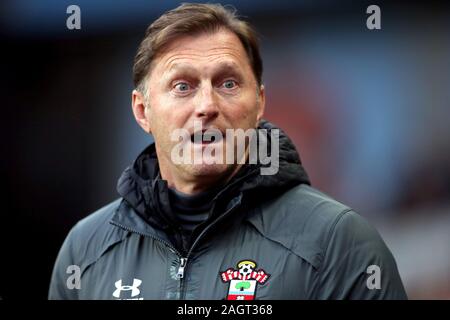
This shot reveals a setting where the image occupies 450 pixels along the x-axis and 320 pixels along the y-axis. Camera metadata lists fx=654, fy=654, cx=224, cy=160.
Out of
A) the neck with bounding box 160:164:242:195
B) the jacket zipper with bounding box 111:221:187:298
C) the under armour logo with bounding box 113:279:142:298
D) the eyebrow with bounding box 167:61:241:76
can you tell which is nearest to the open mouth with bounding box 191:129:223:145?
the neck with bounding box 160:164:242:195

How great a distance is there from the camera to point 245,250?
2338 mm

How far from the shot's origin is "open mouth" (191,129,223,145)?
97.0 inches

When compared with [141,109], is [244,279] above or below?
below

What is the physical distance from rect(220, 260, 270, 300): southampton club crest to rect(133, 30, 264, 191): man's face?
0.41 meters

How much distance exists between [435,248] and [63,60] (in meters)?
3.22

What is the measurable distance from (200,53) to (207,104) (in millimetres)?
243

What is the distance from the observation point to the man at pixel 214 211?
223 cm

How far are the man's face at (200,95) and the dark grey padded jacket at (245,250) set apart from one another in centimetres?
Answer: 13

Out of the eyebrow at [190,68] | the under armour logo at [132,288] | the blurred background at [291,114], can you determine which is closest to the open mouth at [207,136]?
the eyebrow at [190,68]

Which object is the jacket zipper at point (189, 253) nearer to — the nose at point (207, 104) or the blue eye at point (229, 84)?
the nose at point (207, 104)

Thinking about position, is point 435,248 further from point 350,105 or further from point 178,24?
point 178,24

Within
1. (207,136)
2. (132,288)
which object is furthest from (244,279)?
(207,136)

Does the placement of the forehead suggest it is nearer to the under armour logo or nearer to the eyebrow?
the eyebrow

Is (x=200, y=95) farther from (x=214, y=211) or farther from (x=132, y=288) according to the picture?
(x=132, y=288)
